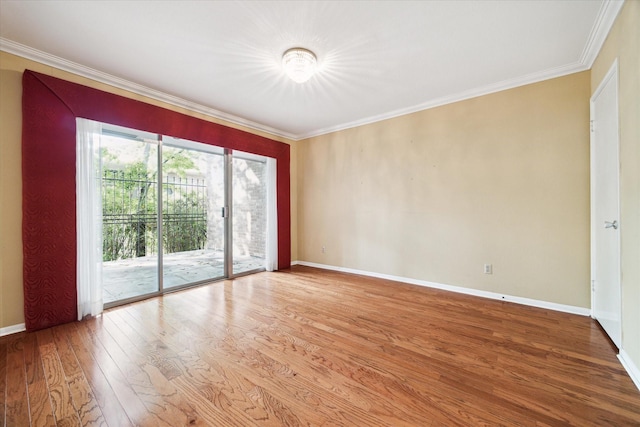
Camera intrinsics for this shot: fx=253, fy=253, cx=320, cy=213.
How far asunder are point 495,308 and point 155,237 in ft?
14.6

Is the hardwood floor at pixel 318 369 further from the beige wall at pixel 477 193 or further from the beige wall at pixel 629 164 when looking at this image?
the beige wall at pixel 477 193

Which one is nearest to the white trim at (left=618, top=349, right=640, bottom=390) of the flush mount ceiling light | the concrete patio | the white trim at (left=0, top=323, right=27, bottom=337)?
the flush mount ceiling light

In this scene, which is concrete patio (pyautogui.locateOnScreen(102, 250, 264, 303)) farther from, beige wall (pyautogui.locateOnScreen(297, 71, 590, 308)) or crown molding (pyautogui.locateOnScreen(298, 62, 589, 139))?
crown molding (pyautogui.locateOnScreen(298, 62, 589, 139))

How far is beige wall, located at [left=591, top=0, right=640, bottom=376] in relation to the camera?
1682 millimetres

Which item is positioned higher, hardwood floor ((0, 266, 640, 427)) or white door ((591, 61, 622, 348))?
white door ((591, 61, 622, 348))

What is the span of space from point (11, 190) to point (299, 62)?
9.90 ft

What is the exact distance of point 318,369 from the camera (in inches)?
73.2

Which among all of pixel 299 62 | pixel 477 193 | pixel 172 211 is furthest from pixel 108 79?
pixel 477 193

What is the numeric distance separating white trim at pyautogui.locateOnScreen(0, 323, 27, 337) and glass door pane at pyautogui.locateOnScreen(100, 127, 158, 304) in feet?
2.25

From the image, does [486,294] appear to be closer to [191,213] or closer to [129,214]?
[191,213]

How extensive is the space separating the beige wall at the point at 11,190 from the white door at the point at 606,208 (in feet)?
17.3

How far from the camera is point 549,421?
138 centimetres

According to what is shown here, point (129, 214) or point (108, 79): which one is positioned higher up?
point (108, 79)

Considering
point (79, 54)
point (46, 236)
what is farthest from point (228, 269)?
point (79, 54)
